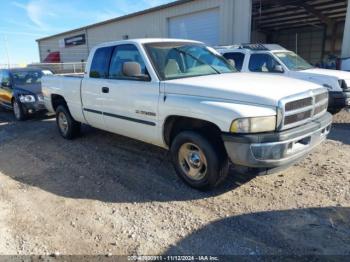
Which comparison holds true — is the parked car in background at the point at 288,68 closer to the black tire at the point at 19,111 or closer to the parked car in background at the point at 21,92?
the parked car in background at the point at 21,92

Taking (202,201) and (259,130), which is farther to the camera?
(202,201)

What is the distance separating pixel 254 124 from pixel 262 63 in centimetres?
567

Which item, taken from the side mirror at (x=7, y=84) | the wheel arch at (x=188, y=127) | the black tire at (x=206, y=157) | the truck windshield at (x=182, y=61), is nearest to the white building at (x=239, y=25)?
the truck windshield at (x=182, y=61)

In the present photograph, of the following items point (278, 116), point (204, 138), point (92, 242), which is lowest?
point (92, 242)

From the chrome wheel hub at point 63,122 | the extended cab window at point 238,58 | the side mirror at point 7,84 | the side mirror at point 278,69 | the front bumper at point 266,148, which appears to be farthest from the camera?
the side mirror at point 7,84

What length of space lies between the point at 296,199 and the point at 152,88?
236 centimetres

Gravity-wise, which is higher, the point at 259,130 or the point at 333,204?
the point at 259,130

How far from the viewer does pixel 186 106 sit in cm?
393

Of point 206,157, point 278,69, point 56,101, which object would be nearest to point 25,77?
point 56,101

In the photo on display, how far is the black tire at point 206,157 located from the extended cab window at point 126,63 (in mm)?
1105

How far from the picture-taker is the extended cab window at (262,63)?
27.8ft

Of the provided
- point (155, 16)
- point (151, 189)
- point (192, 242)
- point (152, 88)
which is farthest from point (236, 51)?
point (155, 16)

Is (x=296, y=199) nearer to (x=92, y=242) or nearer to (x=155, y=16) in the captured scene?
(x=92, y=242)

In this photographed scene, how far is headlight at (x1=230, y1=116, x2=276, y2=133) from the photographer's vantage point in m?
3.42
